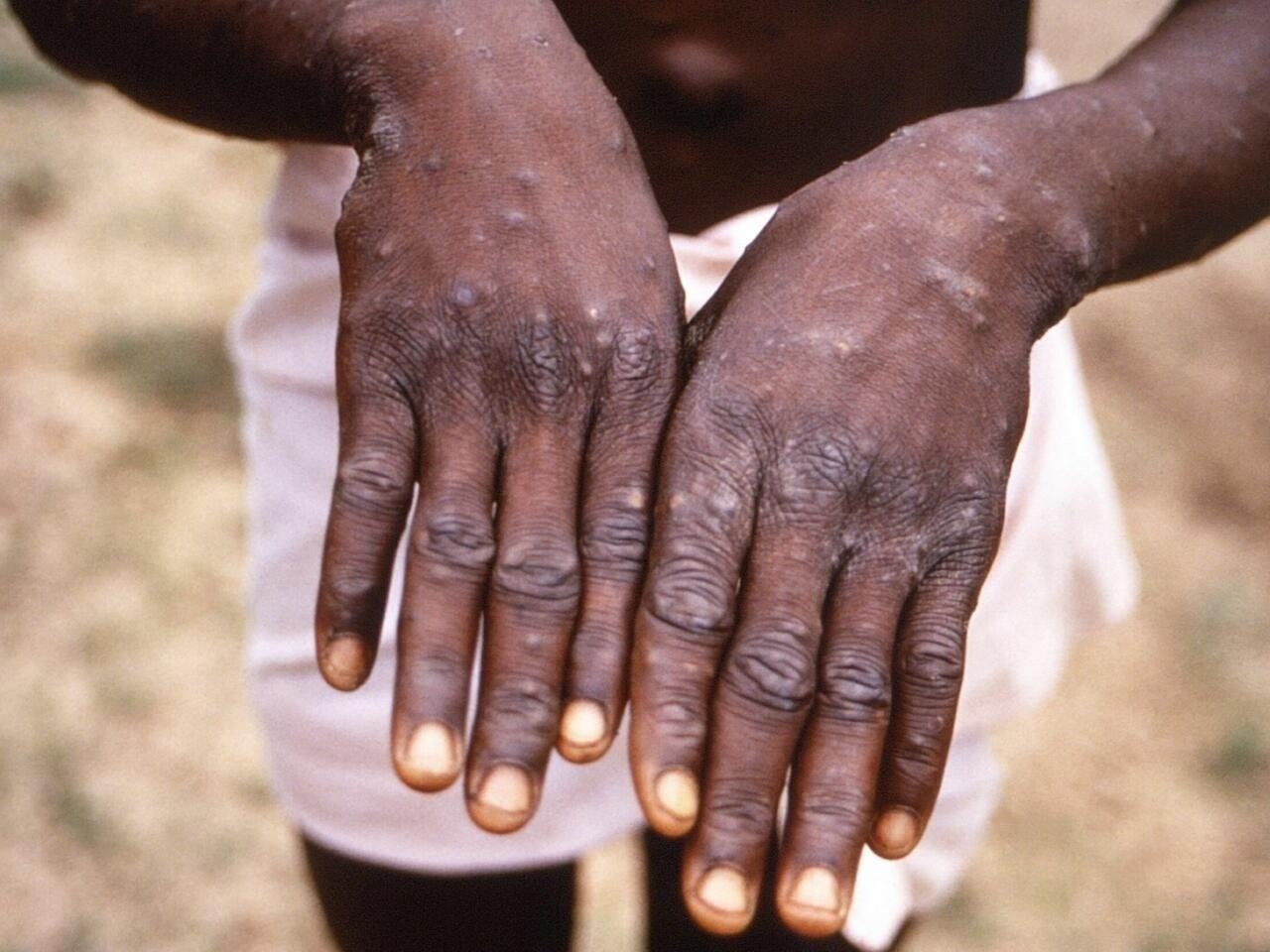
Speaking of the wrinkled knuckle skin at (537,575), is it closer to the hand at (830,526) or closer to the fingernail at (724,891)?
the hand at (830,526)

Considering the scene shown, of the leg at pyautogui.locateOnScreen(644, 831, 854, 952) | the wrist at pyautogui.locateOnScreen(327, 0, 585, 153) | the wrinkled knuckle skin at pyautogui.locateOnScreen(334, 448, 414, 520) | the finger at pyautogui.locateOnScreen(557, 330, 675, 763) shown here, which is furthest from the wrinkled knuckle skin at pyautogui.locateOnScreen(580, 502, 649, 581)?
the leg at pyautogui.locateOnScreen(644, 831, 854, 952)

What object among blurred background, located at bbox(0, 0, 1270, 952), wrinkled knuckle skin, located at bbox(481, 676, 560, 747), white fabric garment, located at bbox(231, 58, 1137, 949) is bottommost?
blurred background, located at bbox(0, 0, 1270, 952)

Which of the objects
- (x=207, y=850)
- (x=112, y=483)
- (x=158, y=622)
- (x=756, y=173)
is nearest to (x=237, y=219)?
(x=112, y=483)

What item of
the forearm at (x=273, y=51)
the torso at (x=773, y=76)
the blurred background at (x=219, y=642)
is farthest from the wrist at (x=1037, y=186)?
the blurred background at (x=219, y=642)

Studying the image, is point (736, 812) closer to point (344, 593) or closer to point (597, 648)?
point (597, 648)

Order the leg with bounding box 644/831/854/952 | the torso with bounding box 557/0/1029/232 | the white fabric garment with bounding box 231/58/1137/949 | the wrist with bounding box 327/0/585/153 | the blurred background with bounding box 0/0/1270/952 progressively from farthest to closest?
the blurred background with bounding box 0/0/1270/952, the leg with bounding box 644/831/854/952, the white fabric garment with bounding box 231/58/1137/949, the torso with bounding box 557/0/1029/232, the wrist with bounding box 327/0/585/153

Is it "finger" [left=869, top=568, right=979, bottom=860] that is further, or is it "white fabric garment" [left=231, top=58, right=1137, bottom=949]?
"white fabric garment" [left=231, top=58, right=1137, bottom=949]

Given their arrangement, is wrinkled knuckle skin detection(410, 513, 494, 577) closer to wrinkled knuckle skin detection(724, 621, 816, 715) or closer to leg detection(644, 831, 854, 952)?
wrinkled knuckle skin detection(724, 621, 816, 715)

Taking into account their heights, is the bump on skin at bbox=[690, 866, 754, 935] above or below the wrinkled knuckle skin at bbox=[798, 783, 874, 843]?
below

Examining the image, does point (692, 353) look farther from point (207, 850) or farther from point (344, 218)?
point (207, 850)
